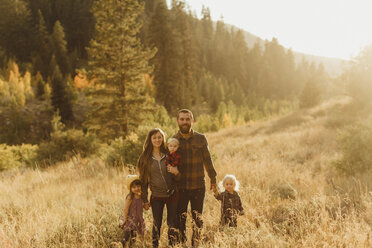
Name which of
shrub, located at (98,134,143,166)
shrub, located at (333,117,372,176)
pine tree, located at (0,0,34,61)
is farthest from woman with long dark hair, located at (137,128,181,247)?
pine tree, located at (0,0,34,61)

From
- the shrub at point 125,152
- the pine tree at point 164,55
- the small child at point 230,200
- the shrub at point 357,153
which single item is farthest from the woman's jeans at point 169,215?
the pine tree at point 164,55

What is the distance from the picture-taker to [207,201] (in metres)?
5.01

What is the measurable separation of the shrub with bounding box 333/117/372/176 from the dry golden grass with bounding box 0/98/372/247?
0.59 m

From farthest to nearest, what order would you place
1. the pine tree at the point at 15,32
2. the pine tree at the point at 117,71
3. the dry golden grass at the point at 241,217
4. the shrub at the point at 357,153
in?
the pine tree at the point at 15,32 → the pine tree at the point at 117,71 → the shrub at the point at 357,153 → the dry golden grass at the point at 241,217

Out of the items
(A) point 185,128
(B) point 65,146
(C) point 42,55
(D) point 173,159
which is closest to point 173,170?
(D) point 173,159

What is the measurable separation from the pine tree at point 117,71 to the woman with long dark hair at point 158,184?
400 inches

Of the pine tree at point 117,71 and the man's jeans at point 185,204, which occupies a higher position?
the pine tree at point 117,71

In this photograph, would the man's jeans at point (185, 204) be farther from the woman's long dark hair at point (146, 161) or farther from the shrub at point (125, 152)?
the shrub at point (125, 152)

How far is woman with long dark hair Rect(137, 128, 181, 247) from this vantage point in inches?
136

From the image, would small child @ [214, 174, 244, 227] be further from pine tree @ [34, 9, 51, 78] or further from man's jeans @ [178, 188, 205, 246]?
pine tree @ [34, 9, 51, 78]

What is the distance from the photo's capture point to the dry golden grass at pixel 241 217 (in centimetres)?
326

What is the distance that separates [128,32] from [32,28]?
46513 millimetres

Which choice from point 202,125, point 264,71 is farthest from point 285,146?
point 264,71

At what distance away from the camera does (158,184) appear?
11.3 ft
